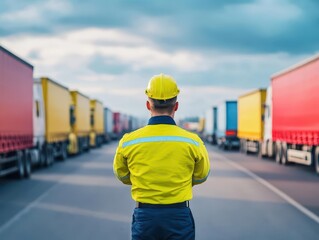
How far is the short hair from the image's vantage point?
3475 mm

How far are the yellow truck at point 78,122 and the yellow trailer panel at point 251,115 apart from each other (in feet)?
33.2

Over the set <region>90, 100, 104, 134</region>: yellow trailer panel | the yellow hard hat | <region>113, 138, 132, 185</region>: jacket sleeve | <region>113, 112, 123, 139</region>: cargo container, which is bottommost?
<region>113, 112, 123, 139</region>: cargo container

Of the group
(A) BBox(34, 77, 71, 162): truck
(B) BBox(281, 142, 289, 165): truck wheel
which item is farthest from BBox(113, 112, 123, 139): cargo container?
(B) BBox(281, 142, 289, 165): truck wheel

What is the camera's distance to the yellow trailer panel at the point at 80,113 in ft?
105

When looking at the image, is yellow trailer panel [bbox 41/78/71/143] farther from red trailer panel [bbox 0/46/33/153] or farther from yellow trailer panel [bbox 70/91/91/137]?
yellow trailer panel [bbox 70/91/91/137]

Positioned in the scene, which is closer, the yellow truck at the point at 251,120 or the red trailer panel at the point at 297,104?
the red trailer panel at the point at 297,104

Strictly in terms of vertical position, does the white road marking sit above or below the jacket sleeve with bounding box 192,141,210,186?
below

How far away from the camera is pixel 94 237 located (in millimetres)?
7594

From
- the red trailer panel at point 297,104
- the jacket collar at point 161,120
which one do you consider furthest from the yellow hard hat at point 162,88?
the red trailer panel at point 297,104

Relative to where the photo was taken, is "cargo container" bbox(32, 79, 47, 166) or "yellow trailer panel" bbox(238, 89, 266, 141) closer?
"cargo container" bbox(32, 79, 47, 166)

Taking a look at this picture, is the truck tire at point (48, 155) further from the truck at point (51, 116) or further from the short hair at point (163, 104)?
the short hair at point (163, 104)

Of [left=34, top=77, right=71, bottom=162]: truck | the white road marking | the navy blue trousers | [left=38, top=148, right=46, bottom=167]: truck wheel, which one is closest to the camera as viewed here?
the navy blue trousers

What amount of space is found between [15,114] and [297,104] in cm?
1015

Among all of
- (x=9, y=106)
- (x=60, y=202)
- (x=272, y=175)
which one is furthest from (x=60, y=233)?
(x=272, y=175)
